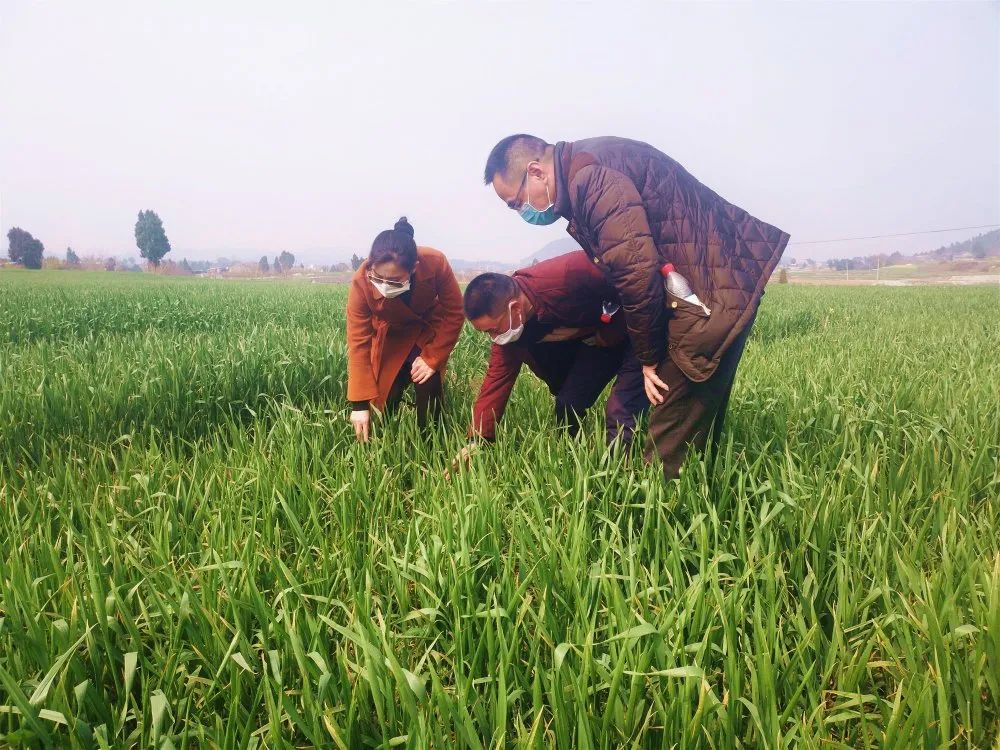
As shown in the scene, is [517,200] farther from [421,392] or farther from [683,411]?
[421,392]

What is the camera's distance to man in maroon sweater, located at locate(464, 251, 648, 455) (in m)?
2.54

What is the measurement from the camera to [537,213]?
219 cm

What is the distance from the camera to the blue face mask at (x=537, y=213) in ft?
6.99

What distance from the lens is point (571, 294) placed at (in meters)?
2.65

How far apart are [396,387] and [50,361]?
106 inches

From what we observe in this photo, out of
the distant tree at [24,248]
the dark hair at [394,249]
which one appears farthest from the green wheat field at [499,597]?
the distant tree at [24,248]

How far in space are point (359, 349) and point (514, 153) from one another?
1.53m

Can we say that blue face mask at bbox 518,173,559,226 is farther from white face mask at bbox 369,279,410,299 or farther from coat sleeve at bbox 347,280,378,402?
coat sleeve at bbox 347,280,378,402

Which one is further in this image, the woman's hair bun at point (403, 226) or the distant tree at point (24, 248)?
the distant tree at point (24, 248)

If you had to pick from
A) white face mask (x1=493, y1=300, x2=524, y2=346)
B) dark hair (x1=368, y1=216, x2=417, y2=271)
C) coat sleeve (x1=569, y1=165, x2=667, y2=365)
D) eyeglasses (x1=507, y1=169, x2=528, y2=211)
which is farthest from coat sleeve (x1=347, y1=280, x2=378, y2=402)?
coat sleeve (x1=569, y1=165, x2=667, y2=365)

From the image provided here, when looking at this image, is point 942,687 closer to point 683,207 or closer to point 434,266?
point 683,207

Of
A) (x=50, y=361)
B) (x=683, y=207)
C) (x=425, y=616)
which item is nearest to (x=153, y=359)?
(x=50, y=361)

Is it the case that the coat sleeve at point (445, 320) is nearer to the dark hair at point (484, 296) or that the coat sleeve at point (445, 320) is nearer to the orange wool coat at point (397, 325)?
the orange wool coat at point (397, 325)

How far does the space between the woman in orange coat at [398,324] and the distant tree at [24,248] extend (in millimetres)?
78751
